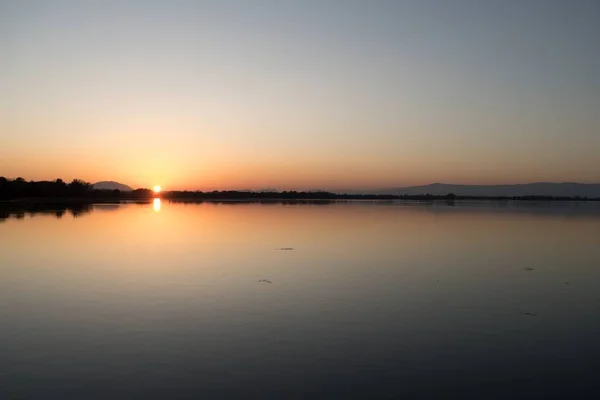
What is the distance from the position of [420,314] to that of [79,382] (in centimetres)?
1114

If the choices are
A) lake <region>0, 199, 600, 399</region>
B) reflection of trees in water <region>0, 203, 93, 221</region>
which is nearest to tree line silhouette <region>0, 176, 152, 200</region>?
reflection of trees in water <region>0, 203, 93, 221</region>

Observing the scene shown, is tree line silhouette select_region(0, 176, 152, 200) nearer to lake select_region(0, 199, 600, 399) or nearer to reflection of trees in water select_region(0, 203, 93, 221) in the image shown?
reflection of trees in water select_region(0, 203, 93, 221)

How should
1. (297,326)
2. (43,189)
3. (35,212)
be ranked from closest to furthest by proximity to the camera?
1. (297,326)
2. (35,212)
3. (43,189)

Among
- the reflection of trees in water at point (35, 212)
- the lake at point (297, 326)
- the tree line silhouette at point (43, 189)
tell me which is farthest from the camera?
the tree line silhouette at point (43, 189)

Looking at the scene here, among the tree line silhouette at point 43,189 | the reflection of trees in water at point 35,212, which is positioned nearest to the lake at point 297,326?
the reflection of trees in water at point 35,212

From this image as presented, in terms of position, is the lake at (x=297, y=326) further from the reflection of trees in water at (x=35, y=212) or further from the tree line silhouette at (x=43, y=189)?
the tree line silhouette at (x=43, y=189)

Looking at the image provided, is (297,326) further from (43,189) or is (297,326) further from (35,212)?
(43,189)

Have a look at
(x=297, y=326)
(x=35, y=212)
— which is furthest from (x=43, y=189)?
(x=297, y=326)

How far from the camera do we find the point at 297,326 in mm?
16484

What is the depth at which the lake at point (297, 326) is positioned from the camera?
11852 mm

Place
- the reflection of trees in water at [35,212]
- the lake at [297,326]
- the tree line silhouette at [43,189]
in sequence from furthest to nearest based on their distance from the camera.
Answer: the tree line silhouette at [43,189]
the reflection of trees in water at [35,212]
the lake at [297,326]

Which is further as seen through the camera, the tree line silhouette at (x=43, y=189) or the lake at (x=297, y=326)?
the tree line silhouette at (x=43, y=189)

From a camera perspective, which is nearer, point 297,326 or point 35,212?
point 297,326

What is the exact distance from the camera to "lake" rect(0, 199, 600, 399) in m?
11.9
